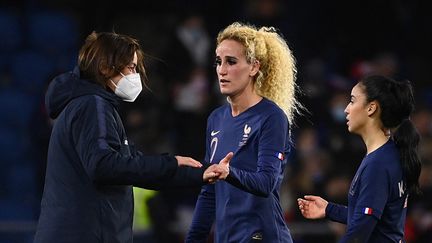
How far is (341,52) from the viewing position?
36.8ft

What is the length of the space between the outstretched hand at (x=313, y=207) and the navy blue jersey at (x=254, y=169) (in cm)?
17

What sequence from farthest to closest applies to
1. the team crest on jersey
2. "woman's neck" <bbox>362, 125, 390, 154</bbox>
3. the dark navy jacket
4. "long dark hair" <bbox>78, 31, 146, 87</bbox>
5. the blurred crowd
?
the blurred crowd → the team crest on jersey → "woman's neck" <bbox>362, 125, 390, 154</bbox> → "long dark hair" <bbox>78, 31, 146, 87</bbox> → the dark navy jacket

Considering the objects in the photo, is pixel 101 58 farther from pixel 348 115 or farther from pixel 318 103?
pixel 318 103

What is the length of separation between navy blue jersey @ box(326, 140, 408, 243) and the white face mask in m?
1.14

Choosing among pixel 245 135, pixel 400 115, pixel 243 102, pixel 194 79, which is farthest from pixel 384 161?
pixel 194 79

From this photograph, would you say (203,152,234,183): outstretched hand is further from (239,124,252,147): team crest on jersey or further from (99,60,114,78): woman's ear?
(99,60,114,78): woman's ear

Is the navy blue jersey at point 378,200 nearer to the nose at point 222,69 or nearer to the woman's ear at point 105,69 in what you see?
the nose at point 222,69

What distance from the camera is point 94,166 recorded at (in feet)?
14.4

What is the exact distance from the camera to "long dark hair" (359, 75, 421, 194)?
4.88 meters

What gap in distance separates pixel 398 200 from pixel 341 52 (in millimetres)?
6501

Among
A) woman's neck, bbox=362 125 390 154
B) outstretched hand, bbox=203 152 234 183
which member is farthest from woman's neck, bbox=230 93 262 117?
outstretched hand, bbox=203 152 234 183

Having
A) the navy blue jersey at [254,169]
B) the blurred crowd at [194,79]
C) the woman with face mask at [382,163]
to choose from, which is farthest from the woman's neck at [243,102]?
the blurred crowd at [194,79]

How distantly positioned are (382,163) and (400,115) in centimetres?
30

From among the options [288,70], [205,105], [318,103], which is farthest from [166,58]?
[288,70]
